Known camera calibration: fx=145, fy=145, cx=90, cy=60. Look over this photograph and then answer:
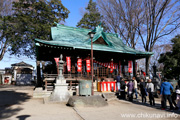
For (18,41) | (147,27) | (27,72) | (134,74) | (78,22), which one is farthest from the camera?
(27,72)

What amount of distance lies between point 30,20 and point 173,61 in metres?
22.9

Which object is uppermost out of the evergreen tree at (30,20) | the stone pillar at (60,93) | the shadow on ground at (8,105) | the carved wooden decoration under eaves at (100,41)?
the evergreen tree at (30,20)

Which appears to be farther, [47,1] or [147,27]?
[47,1]

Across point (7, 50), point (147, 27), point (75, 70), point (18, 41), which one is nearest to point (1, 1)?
point (18, 41)

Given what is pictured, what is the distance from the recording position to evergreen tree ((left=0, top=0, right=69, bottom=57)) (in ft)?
69.9

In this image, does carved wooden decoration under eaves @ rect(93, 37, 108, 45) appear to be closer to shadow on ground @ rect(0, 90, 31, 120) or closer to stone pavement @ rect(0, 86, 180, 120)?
shadow on ground @ rect(0, 90, 31, 120)

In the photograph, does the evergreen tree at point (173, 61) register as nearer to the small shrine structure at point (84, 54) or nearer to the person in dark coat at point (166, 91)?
the small shrine structure at point (84, 54)

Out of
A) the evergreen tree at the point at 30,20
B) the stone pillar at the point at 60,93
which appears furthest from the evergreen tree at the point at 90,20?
the stone pillar at the point at 60,93

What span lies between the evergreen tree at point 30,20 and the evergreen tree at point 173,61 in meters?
18.9

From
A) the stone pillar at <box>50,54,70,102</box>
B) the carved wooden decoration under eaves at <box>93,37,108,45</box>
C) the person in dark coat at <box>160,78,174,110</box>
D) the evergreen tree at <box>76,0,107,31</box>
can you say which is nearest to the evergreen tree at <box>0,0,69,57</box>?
the evergreen tree at <box>76,0,107,31</box>

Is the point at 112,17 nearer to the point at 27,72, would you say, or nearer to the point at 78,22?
the point at 78,22

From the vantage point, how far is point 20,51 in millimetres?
25031

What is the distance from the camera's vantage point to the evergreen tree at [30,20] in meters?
21.3

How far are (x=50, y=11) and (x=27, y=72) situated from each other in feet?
60.7
